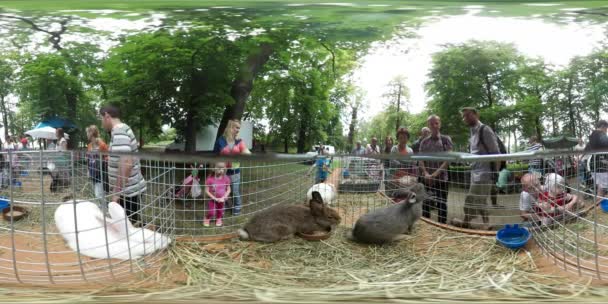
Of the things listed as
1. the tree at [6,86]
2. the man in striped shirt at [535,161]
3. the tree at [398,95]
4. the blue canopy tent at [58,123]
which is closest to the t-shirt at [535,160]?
the man in striped shirt at [535,161]

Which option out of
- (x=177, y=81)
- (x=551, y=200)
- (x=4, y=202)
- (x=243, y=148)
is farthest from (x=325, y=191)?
(x=4, y=202)

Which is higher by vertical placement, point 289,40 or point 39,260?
point 289,40

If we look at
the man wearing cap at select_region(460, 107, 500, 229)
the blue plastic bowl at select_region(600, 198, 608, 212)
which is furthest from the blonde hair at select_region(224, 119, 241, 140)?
the blue plastic bowl at select_region(600, 198, 608, 212)

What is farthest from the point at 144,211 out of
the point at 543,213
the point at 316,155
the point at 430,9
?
the point at 543,213

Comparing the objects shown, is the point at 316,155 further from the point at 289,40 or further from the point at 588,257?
the point at 588,257

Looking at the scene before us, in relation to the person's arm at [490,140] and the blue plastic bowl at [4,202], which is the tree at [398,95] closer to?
the person's arm at [490,140]

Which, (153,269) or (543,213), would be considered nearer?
(153,269)

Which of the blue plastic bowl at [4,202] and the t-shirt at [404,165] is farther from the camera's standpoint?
the blue plastic bowl at [4,202]
